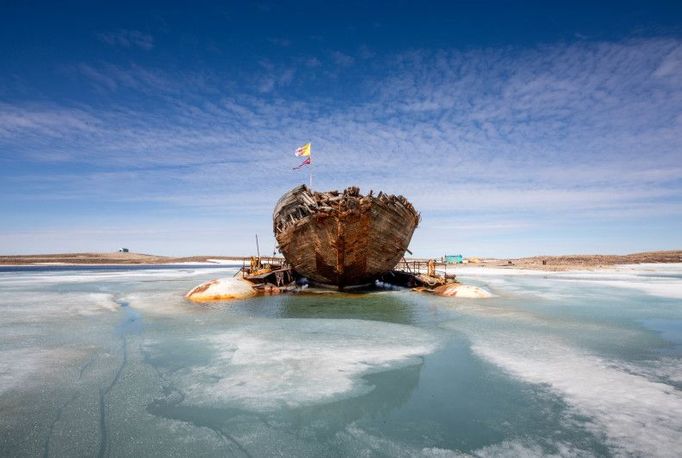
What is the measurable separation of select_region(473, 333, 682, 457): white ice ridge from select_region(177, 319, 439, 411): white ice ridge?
1.72 meters

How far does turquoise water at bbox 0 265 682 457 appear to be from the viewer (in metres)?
3.96

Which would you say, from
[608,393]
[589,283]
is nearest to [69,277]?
[608,393]

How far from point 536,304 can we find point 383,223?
708 cm

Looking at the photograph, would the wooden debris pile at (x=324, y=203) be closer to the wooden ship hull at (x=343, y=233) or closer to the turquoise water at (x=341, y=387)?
the wooden ship hull at (x=343, y=233)

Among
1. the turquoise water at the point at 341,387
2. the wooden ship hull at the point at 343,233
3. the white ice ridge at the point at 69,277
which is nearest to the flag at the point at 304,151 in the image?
the wooden ship hull at the point at 343,233

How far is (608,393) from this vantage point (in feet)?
17.0

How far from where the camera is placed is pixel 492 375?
19.8 ft

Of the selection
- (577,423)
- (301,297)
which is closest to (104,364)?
(577,423)

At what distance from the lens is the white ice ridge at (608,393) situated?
4.00 meters

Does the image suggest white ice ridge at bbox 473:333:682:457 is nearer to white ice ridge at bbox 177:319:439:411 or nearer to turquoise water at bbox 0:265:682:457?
turquoise water at bbox 0:265:682:457

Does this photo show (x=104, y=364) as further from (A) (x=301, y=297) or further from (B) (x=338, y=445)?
(A) (x=301, y=297)

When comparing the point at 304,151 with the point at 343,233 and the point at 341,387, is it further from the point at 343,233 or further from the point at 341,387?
the point at 341,387

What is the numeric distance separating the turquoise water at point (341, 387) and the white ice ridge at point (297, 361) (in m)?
0.04

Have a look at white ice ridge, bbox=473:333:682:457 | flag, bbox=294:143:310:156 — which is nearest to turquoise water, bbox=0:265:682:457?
white ice ridge, bbox=473:333:682:457
